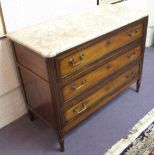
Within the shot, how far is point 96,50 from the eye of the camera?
1512 mm

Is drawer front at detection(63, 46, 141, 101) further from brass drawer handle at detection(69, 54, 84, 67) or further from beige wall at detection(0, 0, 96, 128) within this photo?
beige wall at detection(0, 0, 96, 128)

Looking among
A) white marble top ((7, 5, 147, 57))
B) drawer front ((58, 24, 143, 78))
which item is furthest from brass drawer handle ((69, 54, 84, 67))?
white marble top ((7, 5, 147, 57))

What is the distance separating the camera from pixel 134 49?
1.85 metres

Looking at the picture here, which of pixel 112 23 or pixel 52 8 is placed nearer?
pixel 112 23

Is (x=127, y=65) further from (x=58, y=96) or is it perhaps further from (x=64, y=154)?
(x=64, y=154)

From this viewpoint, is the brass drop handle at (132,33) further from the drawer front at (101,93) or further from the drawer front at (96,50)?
the drawer front at (101,93)

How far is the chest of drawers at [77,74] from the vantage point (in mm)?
1375

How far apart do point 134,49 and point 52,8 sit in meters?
0.74

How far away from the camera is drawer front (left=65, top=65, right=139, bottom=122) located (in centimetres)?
158

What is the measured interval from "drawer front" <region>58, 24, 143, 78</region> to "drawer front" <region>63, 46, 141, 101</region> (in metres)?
0.10

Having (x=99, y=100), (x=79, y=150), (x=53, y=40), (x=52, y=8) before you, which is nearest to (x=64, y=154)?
(x=79, y=150)

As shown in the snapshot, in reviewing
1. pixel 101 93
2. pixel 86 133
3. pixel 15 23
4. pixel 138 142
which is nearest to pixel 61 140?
pixel 86 133

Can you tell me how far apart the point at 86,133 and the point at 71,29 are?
32.7 inches

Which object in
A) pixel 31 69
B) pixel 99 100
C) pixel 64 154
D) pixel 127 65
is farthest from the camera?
pixel 127 65
